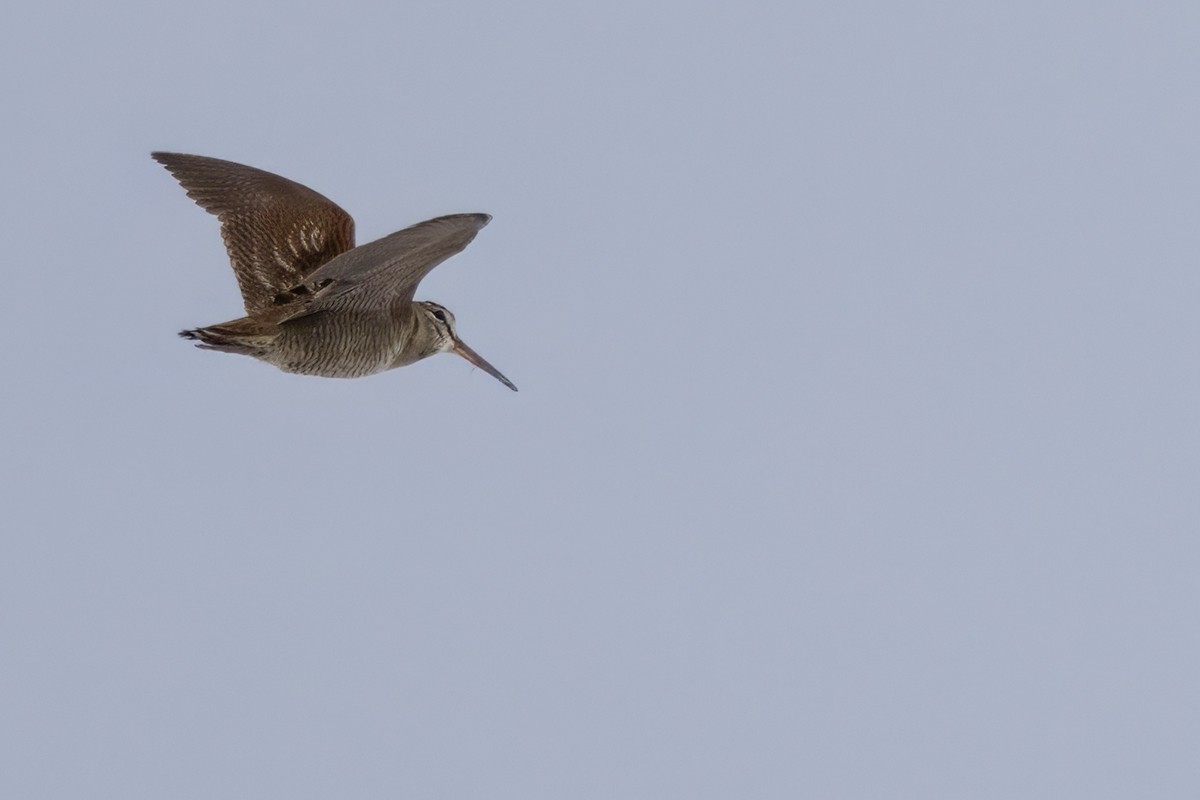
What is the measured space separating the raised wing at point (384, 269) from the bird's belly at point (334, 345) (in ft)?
0.26

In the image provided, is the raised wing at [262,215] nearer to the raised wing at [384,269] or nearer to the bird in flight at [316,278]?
the bird in flight at [316,278]

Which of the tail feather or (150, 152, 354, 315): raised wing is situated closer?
the tail feather

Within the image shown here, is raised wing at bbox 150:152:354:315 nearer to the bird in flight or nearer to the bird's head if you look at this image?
the bird in flight

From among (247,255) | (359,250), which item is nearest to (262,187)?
(247,255)

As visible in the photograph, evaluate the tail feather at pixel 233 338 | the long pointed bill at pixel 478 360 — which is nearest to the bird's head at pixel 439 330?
the long pointed bill at pixel 478 360

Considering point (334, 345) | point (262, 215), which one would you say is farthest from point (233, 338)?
point (262, 215)

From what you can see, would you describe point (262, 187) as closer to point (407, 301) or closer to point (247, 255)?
point (247, 255)

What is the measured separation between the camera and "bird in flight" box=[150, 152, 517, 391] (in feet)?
29.6

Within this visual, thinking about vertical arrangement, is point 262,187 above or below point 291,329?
above

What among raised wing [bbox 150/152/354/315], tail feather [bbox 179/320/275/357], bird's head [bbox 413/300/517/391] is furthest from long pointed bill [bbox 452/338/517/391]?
tail feather [bbox 179/320/275/357]

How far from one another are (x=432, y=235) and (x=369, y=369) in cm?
176

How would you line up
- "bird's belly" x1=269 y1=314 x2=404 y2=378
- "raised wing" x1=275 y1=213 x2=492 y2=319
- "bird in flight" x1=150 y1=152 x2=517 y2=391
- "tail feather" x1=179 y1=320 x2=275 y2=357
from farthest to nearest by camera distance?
1. "bird's belly" x1=269 y1=314 x2=404 y2=378
2. "tail feather" x1=179 y1=320 x2=275 y2=357
3. "bird in flight" x1=150 y1=152 x2=517 y2=391
4. "raised wing" x1=275 y1=213 x2=492 y2=319

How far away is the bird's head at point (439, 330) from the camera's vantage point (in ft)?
34.9

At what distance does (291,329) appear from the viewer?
9.69m
